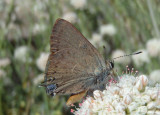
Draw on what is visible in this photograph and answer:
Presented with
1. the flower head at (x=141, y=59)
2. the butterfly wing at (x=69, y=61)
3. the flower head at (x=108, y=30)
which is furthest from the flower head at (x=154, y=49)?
the butterfly wing at (x=69, y=61)

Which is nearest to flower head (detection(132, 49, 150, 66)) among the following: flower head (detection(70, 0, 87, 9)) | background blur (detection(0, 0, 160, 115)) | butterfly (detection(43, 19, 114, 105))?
background blur (detection(0, 0, 160, 115))

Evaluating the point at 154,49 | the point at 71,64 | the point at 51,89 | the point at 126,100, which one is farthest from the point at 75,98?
the point at 154,49

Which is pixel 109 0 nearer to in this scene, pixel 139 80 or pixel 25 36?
pixel 25 36

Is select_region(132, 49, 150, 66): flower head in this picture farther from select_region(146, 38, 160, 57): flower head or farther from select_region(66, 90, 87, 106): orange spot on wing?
select_region(66, 90, 87, 106): orange spot on wing

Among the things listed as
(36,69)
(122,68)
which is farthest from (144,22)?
(36,69)

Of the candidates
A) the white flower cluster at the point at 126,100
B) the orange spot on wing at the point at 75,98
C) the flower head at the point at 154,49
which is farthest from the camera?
the flower head at the point at 154,49

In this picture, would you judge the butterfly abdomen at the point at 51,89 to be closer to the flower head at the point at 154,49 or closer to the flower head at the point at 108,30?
the flower head at the point at 154,49
